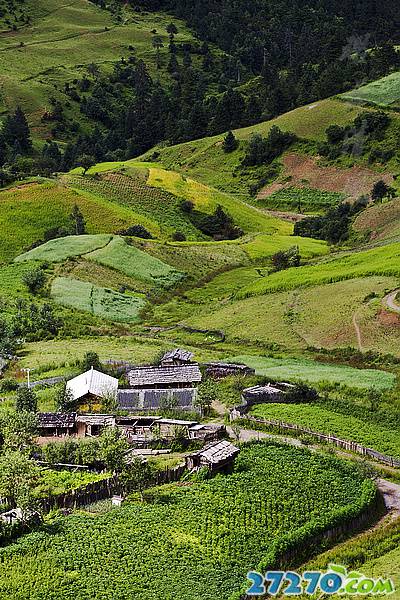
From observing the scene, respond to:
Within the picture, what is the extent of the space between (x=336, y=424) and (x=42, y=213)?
7391cm

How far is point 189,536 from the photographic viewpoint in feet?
117

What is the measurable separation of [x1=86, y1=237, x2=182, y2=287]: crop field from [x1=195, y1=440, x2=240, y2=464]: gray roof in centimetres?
5254

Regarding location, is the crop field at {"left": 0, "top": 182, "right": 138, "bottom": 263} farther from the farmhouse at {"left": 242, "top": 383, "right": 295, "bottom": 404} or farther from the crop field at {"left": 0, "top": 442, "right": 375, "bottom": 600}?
the crop field at {"left": 0, "top": 442, "right": 375, "bottom": 600}

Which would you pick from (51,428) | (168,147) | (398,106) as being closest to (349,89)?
(398,106)

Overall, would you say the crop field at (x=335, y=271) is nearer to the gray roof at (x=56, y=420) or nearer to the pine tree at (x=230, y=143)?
the gray roof at (x=56, y=420)

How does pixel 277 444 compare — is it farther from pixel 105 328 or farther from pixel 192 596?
pixel 105 328

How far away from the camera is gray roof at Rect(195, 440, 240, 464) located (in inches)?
1671

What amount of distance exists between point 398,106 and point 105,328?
91745 millimetres

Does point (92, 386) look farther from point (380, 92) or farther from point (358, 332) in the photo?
point (380, 92)

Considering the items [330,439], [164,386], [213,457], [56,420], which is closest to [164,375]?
[164,386]

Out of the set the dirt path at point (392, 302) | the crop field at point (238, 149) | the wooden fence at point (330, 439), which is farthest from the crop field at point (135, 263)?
the crop field at point (238, 149)

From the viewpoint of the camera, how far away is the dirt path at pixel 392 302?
71.4 meters

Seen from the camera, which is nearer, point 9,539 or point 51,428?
point 9,539

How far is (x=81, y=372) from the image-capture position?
6047 cm
